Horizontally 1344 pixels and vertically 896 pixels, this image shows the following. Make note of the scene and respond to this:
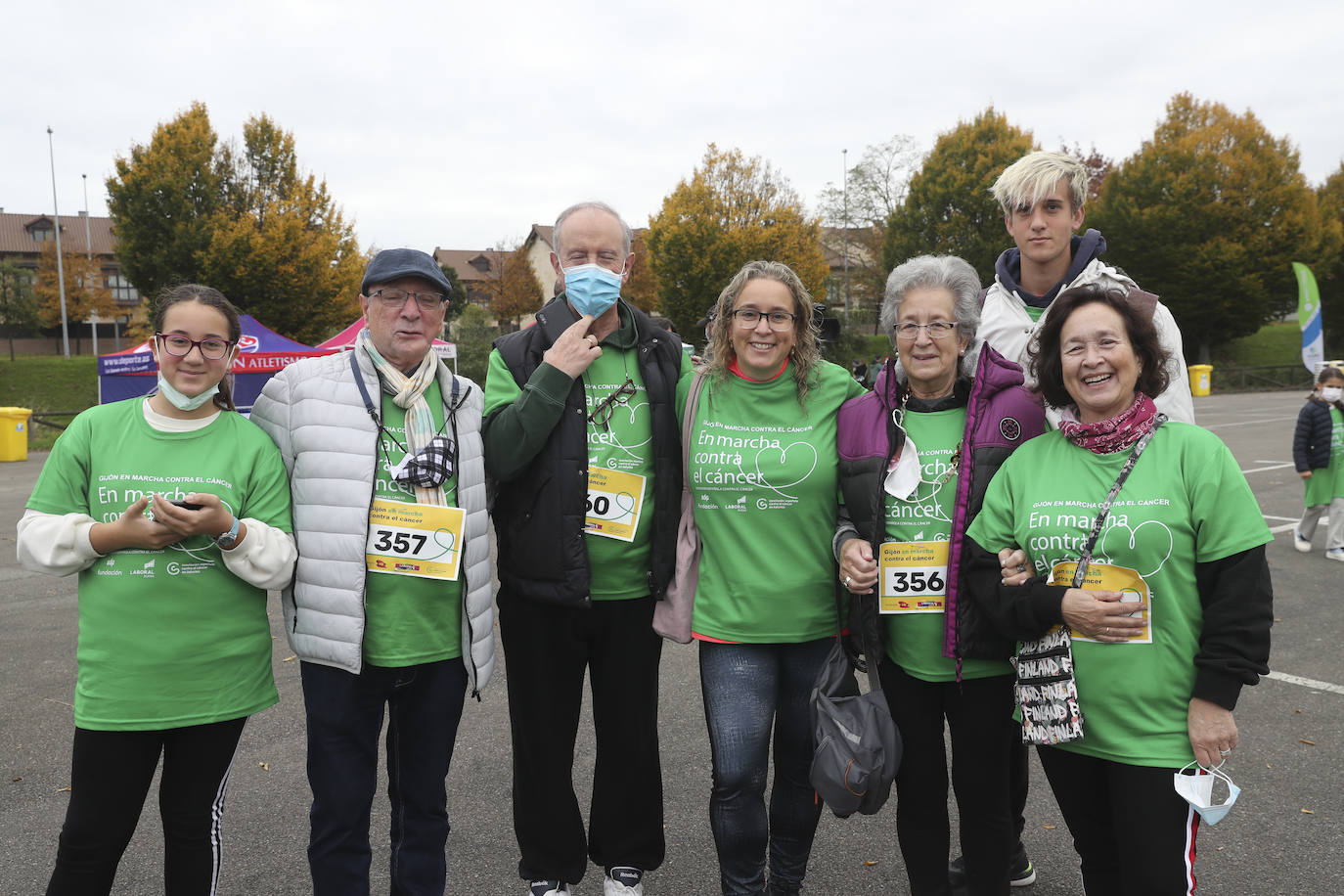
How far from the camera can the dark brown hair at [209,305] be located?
235 cm

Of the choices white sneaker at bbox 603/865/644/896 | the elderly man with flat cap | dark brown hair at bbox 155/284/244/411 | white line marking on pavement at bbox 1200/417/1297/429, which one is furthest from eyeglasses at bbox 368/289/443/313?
white line marking on pavement at bbox 1200/417/1297/429

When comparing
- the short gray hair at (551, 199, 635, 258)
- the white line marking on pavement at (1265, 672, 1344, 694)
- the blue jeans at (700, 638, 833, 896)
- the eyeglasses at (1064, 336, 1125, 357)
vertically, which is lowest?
the white line marking on pavement at (1265, 672, 1344, 694)

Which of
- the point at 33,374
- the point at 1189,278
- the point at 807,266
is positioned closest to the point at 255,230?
the point at 33,374

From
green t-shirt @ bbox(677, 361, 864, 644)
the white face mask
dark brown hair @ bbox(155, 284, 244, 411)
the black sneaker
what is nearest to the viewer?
the white face mask

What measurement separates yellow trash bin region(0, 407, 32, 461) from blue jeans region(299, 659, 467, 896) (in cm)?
1717

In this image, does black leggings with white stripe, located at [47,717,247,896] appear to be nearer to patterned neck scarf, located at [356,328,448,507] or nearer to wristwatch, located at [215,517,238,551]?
wristwatch, located at [215,517,238,551]

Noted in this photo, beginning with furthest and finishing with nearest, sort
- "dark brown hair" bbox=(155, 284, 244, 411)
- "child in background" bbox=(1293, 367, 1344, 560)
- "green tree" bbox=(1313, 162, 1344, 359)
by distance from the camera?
1. "green tree" bbox=(1313, 162, 1344, 359)
2. "child in background" bbox=(1293, 367, 1344, 560)
3. "dark brown hair" bbox=(155, 284, 244, 411)

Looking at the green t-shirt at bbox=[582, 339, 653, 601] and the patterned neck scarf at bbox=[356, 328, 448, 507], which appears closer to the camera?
the patterned neck scarf at bbox=[356, 328, 448, 507]

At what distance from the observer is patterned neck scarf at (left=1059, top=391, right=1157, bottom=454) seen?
2100 millimetres

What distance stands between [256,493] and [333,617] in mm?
396

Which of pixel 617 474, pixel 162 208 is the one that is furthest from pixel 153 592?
pixel 162 208

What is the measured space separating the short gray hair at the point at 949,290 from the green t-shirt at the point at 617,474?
0.82 meters

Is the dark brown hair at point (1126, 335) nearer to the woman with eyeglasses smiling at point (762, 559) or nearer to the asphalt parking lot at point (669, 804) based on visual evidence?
the woman with eyeglasses smiling at point (762, 559)

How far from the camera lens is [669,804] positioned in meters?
3.60
